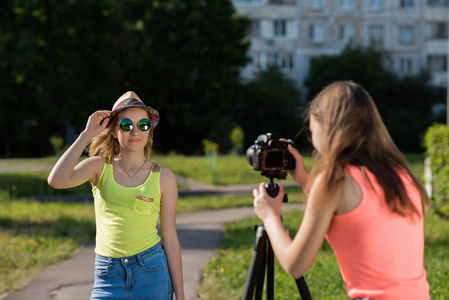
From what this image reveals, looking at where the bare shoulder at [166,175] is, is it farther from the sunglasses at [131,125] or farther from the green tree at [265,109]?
the green tree at [265,109]

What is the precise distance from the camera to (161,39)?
3588 centimetres

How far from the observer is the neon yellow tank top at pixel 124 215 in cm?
324

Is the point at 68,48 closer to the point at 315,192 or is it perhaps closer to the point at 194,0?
the point at 194,0

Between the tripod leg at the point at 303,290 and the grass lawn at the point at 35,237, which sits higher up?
the tripod leg at the point at 303,290

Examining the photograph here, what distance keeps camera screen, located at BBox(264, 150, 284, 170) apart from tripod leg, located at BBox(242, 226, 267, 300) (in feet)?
1.28

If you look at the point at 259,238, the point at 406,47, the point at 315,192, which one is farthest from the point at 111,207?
the point at 406,47

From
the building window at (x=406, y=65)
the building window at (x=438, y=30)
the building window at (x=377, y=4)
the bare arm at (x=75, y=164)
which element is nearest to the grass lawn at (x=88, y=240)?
the bare arm at (x=75, y=164)

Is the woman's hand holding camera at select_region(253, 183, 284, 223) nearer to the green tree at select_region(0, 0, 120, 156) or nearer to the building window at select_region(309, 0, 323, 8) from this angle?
the green tree at select_region(0, 0, 120, 156)

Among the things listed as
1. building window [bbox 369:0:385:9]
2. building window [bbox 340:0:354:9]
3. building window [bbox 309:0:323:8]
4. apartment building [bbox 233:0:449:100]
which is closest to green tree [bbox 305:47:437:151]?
apartment building [bbox 233:0:449:100]

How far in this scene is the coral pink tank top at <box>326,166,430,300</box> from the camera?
7.47 ft

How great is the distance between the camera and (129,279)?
319cm

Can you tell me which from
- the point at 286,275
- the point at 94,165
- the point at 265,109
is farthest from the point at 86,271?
the point at 265,109

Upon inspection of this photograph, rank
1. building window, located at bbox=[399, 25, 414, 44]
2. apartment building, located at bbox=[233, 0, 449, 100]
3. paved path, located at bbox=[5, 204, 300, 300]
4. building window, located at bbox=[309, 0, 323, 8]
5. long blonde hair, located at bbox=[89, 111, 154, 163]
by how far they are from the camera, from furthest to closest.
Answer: building window, located at bbox=[399, 25, 414, 44] → building window, located at bbox=[309, 0, 323, 8] → apartment building, located at bbox=[233, 0, 449, 100] → paved path, located at bbox=[5, 204, 300, 300] → long blonde hair, located at bbox=[89, 111, 154, 163]

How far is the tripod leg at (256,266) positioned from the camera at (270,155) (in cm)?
36
